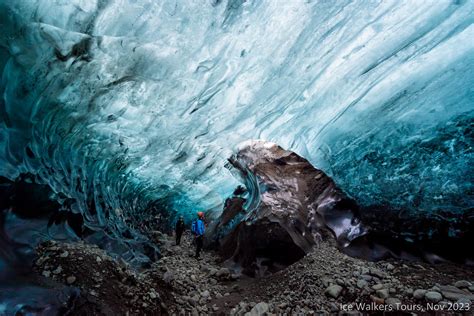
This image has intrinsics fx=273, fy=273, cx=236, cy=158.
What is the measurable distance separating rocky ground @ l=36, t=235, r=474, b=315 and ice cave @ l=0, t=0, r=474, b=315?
0.03 meters

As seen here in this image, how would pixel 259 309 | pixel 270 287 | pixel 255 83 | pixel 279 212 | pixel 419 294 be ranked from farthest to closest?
pixel 279 212 < pixel 255 83 < pixel 270 287 < pixel 259 309 < pixel 419 294

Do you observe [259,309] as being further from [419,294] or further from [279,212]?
[279,212]

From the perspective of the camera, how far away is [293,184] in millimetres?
8875

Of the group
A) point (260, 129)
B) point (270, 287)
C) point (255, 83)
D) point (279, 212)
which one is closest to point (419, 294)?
point (270, 287)

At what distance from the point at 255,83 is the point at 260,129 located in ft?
7.62

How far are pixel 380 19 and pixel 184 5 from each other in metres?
3.81

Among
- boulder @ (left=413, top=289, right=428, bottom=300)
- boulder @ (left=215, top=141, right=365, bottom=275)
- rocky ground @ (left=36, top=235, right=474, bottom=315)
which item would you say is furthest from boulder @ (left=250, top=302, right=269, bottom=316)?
boulder @ (left=413, top=289, right=428, bottom=300)

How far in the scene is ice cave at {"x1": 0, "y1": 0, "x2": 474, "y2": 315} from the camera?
3.98m

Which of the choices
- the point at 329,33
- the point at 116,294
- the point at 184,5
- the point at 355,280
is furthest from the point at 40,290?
the point at 329,33

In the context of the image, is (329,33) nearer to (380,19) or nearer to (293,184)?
(380,19)

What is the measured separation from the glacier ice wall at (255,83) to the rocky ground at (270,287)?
171cm

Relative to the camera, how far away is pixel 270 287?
5.15 metres

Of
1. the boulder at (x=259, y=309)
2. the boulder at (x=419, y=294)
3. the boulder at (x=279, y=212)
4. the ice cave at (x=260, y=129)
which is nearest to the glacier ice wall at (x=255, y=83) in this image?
the ice cave at (x=260, y=129)

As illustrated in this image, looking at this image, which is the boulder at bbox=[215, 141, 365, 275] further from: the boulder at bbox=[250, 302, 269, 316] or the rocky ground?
the boulder at bbox=[250, 302, 269, 316]
